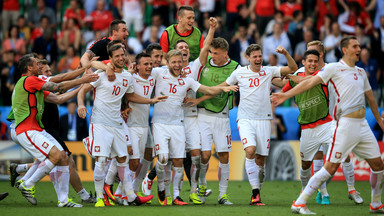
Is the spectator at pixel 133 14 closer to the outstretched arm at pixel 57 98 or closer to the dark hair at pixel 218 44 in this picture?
the dark hair at pixel 218 44

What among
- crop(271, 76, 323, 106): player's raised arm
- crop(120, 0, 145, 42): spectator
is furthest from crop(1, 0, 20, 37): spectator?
crop(271, 76, 323, 106): player's raised arm

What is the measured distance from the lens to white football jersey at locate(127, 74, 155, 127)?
1166 cm

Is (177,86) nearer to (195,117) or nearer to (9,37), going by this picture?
(195,117)

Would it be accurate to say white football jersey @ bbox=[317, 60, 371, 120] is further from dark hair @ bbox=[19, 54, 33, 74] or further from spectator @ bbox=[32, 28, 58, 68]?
spectator @ bbox=[32, 28, 58, 68]

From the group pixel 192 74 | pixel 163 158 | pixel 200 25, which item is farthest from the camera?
pixel 200 25

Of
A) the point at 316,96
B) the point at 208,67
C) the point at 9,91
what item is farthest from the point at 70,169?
the point at 9,91

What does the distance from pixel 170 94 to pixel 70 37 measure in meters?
10.7

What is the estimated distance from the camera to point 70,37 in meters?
21.5

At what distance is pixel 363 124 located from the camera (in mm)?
9891

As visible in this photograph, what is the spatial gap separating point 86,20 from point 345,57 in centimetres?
1369

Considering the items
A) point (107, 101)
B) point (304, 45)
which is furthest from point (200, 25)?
point (107, 101)

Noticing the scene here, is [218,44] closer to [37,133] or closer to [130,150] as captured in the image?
[130,150]

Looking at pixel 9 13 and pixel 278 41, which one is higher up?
pixel 9 13

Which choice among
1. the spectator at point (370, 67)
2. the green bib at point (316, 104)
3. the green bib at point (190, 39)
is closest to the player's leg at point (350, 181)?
the green bib at point (316, 104)
